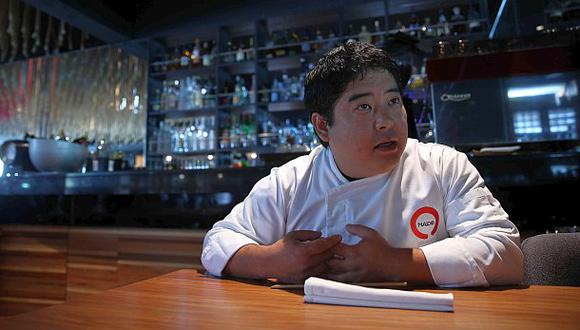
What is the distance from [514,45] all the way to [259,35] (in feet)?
9.47

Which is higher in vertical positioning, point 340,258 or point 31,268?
point 340,258

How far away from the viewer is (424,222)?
3.11ft

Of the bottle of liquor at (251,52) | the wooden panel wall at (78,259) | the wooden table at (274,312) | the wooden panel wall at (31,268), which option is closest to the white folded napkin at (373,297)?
the wooden table at (274,312)

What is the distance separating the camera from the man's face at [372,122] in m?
0.91

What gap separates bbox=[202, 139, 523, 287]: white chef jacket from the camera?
748 millimetres

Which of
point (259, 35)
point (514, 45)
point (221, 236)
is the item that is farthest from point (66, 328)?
point (259, 35)

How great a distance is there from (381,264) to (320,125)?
46 cm

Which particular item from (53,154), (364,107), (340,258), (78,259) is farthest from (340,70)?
(53,154)

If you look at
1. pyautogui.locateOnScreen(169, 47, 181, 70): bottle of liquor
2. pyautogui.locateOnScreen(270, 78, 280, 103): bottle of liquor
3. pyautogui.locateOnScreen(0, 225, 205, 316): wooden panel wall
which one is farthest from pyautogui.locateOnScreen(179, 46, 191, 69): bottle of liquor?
pyautogui.locateOnScreen(0, 225, 205, 316): wooden panel wall

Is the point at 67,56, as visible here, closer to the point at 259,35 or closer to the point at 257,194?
the point at 259,35

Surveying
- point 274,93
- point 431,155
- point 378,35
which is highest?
point 378,35

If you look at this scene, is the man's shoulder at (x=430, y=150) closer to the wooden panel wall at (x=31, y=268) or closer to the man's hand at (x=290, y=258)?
the man's hand at (x=290, y=258)

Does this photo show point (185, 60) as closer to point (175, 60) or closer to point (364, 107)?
point (175, 60)

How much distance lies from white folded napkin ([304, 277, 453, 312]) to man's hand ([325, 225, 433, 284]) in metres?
0.18
